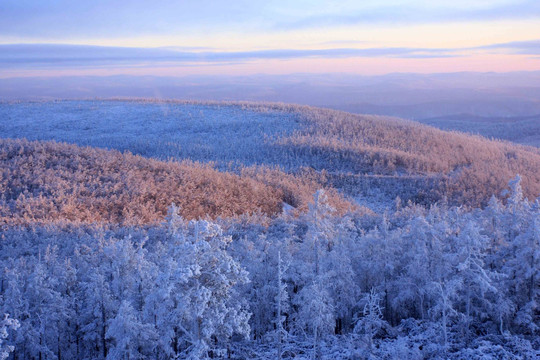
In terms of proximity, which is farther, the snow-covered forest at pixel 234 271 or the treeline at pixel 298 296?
the snow-covered forest at pixel 234 271

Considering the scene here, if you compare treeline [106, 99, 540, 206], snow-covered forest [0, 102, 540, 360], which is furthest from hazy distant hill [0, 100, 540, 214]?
snow-covered forest [0, 102, 540, 360]

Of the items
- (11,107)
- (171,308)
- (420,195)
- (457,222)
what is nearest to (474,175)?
(420,195)

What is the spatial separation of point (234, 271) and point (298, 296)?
303 cm

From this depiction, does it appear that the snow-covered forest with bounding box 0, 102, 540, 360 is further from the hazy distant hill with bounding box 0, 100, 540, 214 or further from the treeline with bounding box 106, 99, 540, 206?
the treeline with bounding box 106, 99, 540, 206

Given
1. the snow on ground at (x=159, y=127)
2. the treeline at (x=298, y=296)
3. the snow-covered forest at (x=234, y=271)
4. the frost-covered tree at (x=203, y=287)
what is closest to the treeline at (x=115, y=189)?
the snow-covered forest at (x=234, y=271)

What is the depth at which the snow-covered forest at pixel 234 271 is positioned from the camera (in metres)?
7.92

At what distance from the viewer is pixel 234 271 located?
741cm

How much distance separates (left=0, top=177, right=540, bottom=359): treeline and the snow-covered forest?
0.04 m

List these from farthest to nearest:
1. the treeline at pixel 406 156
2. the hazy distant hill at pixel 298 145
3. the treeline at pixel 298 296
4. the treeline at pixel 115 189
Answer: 1. the hazy distant hill at pixel 298 145
2. the treeline at pixel 406 156
3. the treeline at pixel 115 189
4. the treeline at pixel 298 296

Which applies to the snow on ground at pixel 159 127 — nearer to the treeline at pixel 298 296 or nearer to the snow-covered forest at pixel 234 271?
the snow-covered forest at pixel 234 271

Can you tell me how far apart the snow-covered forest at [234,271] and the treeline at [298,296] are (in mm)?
40

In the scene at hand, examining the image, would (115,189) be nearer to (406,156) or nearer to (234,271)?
(234,271)

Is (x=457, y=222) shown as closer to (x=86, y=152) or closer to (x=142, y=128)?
(x=86, y=152)

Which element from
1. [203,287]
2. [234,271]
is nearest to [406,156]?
[234,271]
